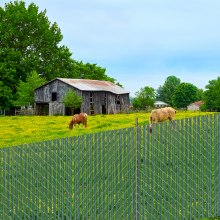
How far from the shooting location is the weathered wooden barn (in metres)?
57.5

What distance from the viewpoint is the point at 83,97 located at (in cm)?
5688

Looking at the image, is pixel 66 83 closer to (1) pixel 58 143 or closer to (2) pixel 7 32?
(2) pixel 7 32

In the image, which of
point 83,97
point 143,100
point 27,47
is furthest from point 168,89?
point 83,97

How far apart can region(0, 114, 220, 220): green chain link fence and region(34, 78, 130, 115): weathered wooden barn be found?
1822 inches

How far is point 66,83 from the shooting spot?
5803cm

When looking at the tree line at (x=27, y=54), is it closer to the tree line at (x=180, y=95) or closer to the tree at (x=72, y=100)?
the tree at (x=72, y=100)

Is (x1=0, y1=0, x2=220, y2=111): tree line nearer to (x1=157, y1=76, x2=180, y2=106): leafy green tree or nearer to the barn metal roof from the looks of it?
the barn metal roof

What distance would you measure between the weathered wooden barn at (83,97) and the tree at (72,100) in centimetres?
112

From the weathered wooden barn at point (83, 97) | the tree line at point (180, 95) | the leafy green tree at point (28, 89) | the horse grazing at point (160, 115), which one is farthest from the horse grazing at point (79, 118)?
the tree line at point (180, 95)

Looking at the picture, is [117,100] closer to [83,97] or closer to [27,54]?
[83,97]

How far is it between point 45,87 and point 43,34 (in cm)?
1182

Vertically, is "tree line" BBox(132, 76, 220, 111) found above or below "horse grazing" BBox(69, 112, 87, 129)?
above

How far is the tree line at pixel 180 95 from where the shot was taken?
92062mm

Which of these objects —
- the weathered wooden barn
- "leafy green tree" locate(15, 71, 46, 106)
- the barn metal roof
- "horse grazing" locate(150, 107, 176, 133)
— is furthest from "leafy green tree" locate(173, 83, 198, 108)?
"horse grazing" locate(150, 107, 176, 133)
